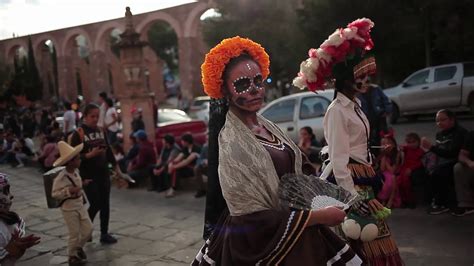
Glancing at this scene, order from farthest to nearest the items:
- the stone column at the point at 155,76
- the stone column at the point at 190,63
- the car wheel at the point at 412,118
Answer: the stone column at the point at 155,76 < the stone column at the point at 190,63 < the car wheel at the point at 412,118

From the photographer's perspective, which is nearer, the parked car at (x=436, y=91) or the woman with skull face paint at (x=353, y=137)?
the woman with skull face paint at (x=353, y=137)

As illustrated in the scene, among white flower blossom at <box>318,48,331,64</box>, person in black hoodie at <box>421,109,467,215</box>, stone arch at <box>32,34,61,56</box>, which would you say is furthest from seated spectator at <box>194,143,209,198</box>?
stone arch at <box>32,34,61,56</box>

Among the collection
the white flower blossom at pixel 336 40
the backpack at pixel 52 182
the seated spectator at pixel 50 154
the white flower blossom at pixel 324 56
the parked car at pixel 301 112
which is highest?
the white flower blossom at pixel 336 40

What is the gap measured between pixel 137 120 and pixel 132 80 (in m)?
1.35

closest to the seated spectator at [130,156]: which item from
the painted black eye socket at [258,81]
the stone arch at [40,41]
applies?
the painted black eye socket at [258,81]

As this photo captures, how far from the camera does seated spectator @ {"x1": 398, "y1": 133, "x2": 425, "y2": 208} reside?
679 centimetres

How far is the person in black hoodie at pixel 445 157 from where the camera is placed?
6297 mm

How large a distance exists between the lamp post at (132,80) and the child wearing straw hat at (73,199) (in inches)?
304

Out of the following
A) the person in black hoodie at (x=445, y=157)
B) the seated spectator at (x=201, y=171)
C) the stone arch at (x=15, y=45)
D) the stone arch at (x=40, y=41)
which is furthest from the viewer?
the stone arch at (x=40, y=41)

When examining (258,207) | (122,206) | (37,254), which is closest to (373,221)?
(258,207)

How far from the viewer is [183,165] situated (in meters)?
9.30

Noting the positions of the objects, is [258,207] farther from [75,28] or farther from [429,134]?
[75,28]

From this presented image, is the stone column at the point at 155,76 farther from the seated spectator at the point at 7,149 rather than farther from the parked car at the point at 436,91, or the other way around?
the parked car at the point at 436,91

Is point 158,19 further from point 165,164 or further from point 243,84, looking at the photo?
point 243,84
